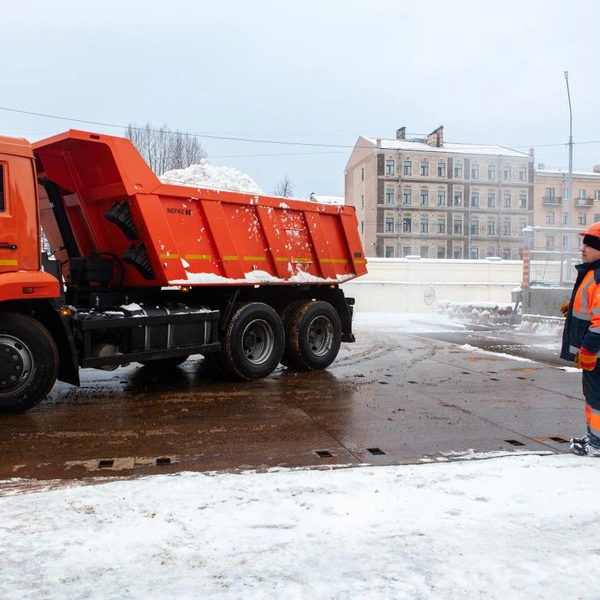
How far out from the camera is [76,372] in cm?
653

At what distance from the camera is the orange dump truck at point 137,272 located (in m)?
6.14

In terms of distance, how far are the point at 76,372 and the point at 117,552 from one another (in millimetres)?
3799

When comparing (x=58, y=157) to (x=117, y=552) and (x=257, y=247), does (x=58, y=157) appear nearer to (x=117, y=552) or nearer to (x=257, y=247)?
(x=257, y=247)

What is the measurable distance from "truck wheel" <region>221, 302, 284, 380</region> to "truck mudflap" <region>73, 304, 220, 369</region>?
24cm

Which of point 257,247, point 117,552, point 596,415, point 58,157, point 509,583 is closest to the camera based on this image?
point 509,583

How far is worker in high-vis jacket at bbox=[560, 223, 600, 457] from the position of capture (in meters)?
4.69

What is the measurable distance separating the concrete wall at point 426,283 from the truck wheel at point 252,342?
16.3 metres

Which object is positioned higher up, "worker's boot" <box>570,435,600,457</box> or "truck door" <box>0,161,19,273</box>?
"truck door" <box>0,161,19,273</box>

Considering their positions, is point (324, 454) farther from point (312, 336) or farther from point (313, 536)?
point (312, 336)

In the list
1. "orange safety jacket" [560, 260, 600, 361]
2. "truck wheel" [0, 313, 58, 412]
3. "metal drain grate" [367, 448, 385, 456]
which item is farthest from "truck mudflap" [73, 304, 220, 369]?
"orange safety jacket" [560, 260, 600, 361]

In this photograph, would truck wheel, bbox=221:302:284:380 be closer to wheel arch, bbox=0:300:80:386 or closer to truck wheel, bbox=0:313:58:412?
wheel arch, bbox=0:300:80:386

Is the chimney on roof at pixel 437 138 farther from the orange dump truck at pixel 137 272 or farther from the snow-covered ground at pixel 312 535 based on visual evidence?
the snow-covered ground at pixel 312 535

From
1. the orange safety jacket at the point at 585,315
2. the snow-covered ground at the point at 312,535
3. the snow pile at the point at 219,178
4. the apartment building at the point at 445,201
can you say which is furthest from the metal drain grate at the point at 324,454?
the apartment building at the point at 445,201

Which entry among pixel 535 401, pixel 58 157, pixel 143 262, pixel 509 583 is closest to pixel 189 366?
pixel 143 262
